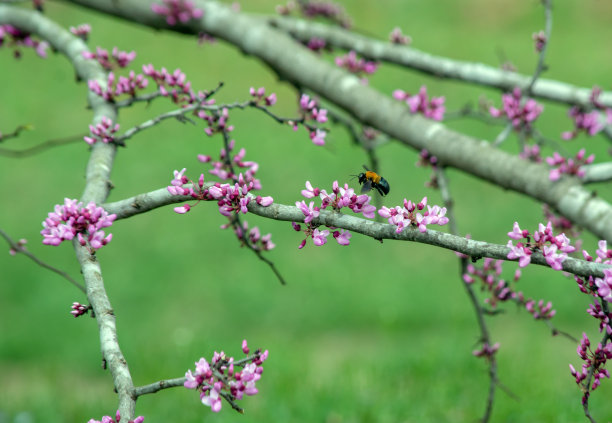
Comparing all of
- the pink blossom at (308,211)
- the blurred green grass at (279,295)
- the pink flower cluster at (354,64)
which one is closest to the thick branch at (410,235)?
the pink blossom at (308,211)

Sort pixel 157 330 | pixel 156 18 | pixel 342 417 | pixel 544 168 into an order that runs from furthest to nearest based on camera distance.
→ pixel 157 330, pixel 342 417, pixel 156 18, pixel 544 168

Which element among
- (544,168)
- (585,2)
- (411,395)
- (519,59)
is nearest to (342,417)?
(411,395)

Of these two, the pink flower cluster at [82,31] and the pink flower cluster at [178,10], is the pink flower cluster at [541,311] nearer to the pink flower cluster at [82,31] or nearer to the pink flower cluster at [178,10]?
the pink flower cluster at [82,31]

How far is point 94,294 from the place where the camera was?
7.85 ft

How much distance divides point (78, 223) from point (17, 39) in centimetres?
305

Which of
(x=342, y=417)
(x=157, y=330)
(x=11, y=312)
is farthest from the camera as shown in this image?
(x=11, y=312)

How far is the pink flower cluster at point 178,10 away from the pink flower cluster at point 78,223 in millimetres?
3110

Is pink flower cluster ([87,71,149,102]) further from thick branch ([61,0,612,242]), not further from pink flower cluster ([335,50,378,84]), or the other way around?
pink flower cluster ([335,50,378,84])

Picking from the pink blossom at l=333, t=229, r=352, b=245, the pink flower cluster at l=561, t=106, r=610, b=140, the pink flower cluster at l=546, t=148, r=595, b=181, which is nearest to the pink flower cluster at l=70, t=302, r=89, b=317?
the pink blossom at l=333, t=229, r=352, b=245

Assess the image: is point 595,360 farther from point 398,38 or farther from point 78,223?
point 398,38

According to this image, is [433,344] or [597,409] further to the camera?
[433,344]

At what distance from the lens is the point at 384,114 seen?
450cm

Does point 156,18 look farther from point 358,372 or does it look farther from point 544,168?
point 358,372

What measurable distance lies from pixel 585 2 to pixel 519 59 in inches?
254
